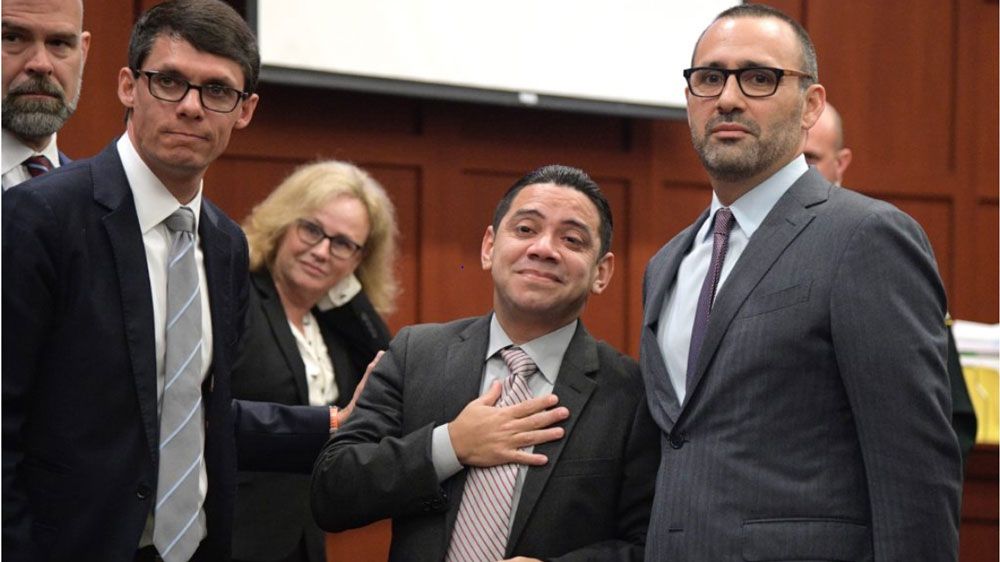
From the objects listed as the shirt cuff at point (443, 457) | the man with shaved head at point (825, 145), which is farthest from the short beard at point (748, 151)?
the man with shaved head at point (825, 145)

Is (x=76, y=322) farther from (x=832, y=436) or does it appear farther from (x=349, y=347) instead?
(x=349, y=347)

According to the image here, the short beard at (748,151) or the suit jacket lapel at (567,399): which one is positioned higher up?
the short beard at (748,151)

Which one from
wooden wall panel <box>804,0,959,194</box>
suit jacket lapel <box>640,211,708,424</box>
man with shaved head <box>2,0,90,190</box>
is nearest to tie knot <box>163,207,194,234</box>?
man with shaved head <box>2,0,90,190</box>

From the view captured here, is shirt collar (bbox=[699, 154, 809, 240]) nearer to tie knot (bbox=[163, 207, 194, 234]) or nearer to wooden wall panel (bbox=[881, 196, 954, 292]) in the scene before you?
tie knot (bbox=[163, 207, 194, 234])

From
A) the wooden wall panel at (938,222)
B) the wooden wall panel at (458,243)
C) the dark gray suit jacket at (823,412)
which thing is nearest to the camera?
the dark gray suit jacket at (823,412)

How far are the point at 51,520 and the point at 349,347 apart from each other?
1483 mm

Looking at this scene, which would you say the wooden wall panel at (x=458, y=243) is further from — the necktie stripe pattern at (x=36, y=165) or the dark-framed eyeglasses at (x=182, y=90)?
the dark-framed eyeglasses at (x=182, y=90)

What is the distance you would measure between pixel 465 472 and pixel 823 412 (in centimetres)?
56

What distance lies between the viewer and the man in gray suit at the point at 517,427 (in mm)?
1785

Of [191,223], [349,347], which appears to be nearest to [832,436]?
[191,223]

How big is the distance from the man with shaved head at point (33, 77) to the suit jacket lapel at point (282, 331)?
36.1 inches

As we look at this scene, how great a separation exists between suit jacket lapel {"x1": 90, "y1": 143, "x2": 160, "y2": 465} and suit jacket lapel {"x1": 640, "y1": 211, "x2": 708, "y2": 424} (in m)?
0.77

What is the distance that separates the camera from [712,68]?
1.85 m

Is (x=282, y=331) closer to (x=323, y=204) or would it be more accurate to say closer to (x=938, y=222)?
(x=323, y=204)
